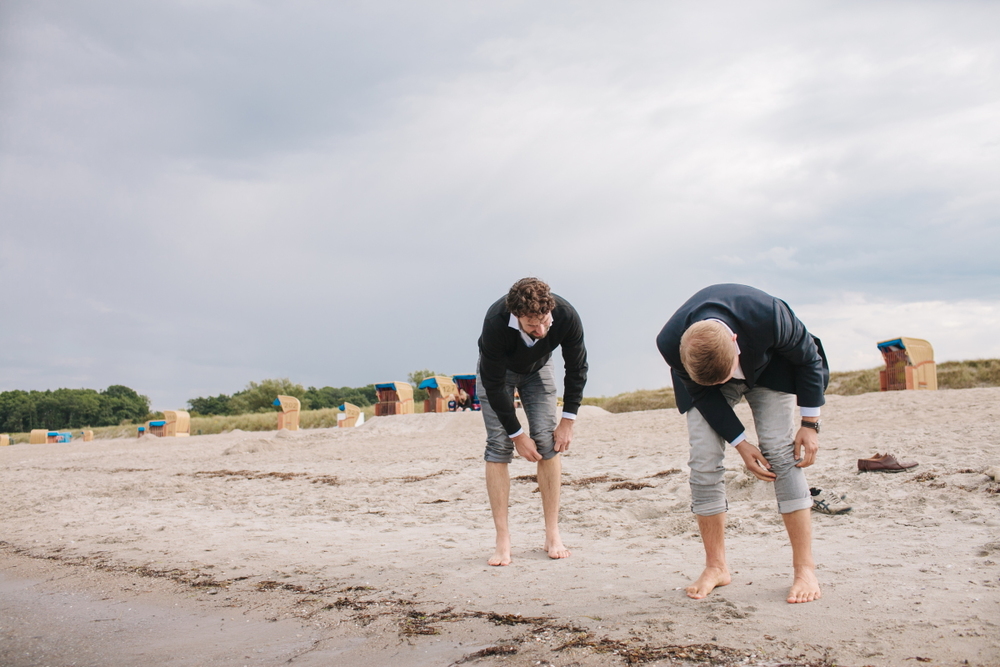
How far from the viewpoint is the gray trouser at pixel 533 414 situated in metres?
3.97

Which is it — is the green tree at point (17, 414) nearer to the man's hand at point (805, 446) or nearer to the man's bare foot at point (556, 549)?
the man's bare foot at point (556, 549)

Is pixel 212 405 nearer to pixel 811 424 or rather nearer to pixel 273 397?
pixel 273 397

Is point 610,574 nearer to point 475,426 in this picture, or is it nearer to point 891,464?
point 891,464

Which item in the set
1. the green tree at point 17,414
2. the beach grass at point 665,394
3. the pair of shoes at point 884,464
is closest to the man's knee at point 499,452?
the pair of shoes at point 884,464

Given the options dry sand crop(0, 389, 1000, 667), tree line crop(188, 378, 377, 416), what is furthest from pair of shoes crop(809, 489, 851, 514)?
tree line crop(188, 378, 377, 416)

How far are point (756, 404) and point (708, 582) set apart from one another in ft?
2.60

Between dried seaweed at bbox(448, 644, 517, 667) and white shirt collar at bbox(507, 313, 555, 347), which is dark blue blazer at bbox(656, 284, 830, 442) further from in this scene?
dried seaweed at bbox(448, 644, 517, 667)

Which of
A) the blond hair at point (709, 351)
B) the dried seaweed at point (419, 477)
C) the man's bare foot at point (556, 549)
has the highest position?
the blond hair at point (709, 351)

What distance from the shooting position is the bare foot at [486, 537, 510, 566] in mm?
3664

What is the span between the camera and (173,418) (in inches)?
1135

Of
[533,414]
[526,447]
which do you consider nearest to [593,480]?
[533,414]

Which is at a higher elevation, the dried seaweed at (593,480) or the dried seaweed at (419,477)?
the dried seaweed at (593,480)

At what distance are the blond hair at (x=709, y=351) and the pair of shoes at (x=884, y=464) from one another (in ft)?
12.6

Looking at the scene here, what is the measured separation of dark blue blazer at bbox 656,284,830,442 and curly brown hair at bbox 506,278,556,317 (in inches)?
26.7
